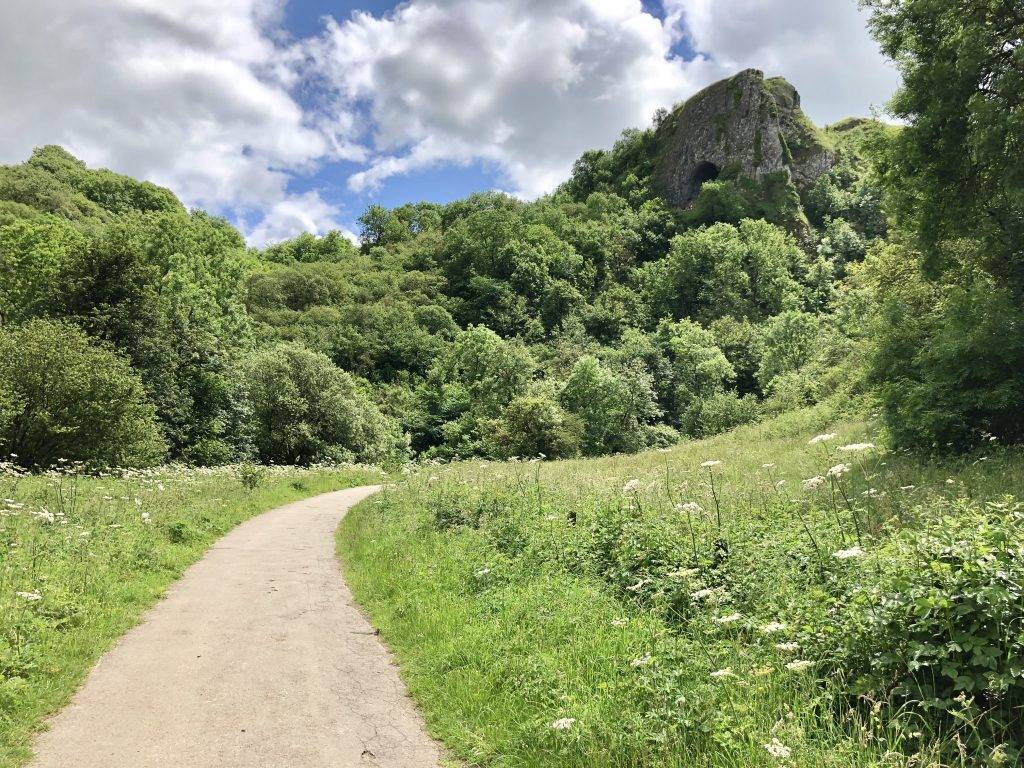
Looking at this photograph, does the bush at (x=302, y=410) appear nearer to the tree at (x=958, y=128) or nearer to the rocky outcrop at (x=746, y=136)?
the tree at (x=958, y=128)

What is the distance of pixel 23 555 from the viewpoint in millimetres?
8367

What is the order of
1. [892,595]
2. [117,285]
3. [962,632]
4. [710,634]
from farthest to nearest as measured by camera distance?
Result: [117,285]
[710,634]
[892,595]
[962,632]

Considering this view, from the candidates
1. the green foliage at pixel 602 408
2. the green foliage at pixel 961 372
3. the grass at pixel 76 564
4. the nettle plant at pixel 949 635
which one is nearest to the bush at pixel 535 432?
the green foliage at pixel 602 408

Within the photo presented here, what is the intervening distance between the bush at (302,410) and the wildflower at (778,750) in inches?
1498

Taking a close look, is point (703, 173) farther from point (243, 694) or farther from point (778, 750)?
point (778, 750)

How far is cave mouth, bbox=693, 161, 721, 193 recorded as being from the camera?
358 feet

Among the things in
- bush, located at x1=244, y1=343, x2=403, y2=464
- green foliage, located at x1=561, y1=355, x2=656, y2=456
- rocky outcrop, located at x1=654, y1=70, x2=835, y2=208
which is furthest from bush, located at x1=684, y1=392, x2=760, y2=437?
rocky outcrop, located at x1=654, y1=70, x2=835, y2=208

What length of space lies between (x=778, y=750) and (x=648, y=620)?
2.60 metres

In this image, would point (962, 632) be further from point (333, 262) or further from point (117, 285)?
point (333, 262)

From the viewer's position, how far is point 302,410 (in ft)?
138

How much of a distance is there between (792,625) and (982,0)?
17.0 meters

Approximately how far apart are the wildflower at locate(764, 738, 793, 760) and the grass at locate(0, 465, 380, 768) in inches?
218

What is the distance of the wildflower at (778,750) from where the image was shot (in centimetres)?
332

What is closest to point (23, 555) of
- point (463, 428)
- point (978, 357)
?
point (978, 357)
